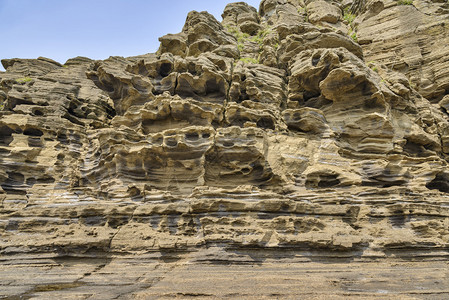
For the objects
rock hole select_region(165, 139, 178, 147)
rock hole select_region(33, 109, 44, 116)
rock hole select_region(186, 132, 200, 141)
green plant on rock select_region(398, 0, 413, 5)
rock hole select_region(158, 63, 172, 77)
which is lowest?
rock hole select_region(165, 139, 178, 147)

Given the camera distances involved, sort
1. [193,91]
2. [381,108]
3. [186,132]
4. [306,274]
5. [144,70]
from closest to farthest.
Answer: [306,274], [186,132], [381,108], [193,91], [144,70]

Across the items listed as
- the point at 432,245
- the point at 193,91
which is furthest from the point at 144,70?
the point at 432,245

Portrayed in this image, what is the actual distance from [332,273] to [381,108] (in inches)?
554

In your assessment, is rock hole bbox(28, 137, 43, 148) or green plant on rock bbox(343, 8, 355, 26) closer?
rock hole bbox(28, 137, 43, 148)

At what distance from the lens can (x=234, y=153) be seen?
15.0m

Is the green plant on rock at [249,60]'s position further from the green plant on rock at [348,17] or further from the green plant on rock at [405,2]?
the green plant on rock at [405,2]

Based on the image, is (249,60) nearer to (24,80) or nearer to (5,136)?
(24,80)

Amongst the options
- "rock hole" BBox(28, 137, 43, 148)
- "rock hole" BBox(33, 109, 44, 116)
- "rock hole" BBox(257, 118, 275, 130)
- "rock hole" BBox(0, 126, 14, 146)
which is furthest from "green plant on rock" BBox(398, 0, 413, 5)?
"rock hole" BBox(0, 126, 14, 146)

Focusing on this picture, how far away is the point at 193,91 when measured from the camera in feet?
69.3

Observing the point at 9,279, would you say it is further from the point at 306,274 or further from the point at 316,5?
the point at 316,5

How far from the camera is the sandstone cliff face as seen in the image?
11203 millimetres

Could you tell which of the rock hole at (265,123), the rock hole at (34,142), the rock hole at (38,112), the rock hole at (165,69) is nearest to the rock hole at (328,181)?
the rock hole at (265,123)

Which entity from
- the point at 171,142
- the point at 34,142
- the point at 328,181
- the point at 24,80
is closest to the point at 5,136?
the point at 34,142

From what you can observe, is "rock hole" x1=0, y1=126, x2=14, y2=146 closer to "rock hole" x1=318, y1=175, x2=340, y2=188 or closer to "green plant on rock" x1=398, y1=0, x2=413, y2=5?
"rock hole" x1=318, y1=175, x2=340, y2=188
